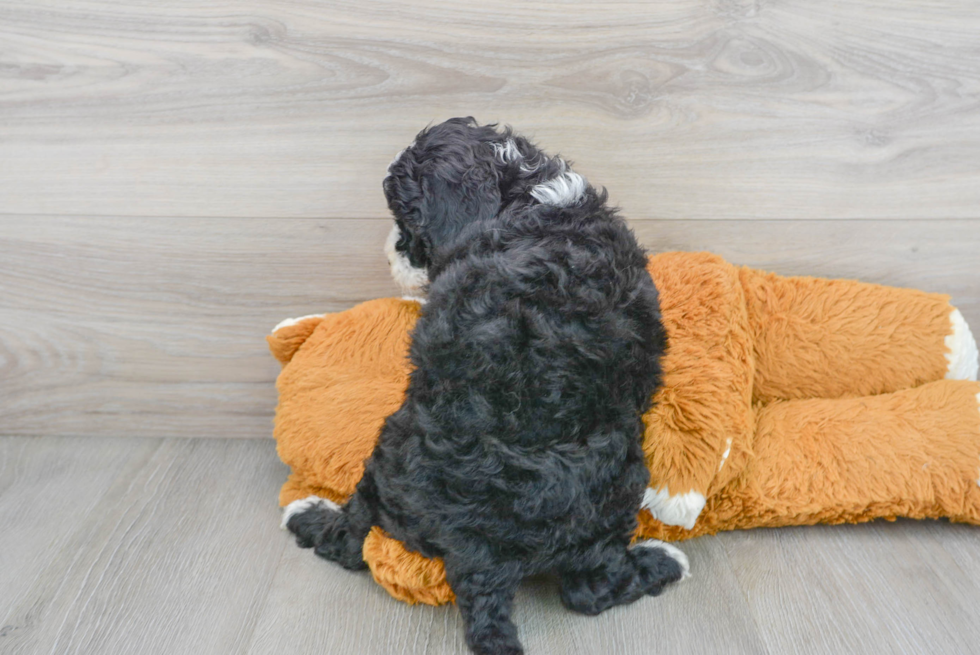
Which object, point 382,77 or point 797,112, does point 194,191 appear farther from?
point 797,112

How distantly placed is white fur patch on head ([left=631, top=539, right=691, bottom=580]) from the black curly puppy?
0.09 meters

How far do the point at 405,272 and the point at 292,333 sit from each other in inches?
14.8

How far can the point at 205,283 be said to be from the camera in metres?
1.55

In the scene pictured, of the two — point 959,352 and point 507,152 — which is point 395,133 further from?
point 959,352

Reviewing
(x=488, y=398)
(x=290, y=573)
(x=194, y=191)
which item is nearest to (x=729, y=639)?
(x=488, y=398)

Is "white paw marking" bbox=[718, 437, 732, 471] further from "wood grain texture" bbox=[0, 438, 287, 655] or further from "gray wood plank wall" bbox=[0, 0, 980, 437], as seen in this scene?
"wood grain texture" bbox=[0, 438, 287, 655]

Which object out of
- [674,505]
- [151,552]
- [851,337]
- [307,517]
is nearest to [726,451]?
[674,505]

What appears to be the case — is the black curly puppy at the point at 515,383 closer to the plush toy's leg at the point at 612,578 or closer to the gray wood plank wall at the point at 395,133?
the plush toy's leg at the point at 612,578

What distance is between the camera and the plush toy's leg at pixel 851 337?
4.46 feet

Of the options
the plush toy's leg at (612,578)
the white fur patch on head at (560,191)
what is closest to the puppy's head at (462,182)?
the white fur patch on head at (560,191)

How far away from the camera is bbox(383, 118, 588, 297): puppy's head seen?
1.07 m

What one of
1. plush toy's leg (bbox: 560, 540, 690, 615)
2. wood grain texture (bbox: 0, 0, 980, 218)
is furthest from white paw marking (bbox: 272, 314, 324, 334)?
plush toy's leg (bbox: 560, 540, 690, 615)

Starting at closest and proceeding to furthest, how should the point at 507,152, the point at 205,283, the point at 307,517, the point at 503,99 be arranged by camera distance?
1. the point at 507,152
2. the point at 307,517
3. the point at 503,99
4. the point at 205,283

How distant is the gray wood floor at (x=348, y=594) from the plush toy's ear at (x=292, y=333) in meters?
0.32
